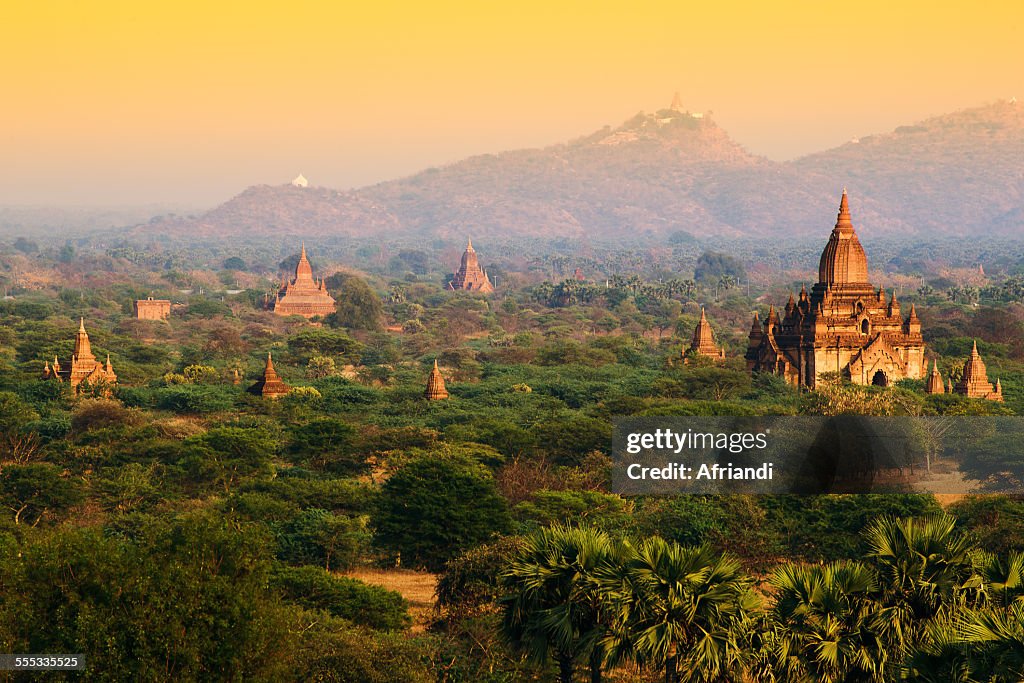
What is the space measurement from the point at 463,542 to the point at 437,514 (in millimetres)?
1391

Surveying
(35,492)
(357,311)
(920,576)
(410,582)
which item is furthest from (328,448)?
(357,311)

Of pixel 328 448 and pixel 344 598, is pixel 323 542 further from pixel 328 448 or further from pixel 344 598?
pixel 328 448

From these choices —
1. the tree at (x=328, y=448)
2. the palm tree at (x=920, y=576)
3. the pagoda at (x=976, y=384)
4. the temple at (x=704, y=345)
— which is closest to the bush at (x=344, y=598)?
the palm tree at (x=920, y=576)

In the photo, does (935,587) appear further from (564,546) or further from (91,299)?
(91,299)

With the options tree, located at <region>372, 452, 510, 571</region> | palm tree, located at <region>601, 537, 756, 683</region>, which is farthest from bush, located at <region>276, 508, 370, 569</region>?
palm tree, located at <region>601, 537, 756, 683</region>

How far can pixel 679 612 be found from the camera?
23.1 meters

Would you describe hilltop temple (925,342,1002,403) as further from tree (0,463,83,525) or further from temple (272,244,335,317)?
temple (272,244,335,317)

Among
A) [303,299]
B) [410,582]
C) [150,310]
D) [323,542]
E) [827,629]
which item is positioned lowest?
[150,310]

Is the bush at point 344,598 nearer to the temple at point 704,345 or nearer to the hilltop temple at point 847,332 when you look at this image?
the hilltop temple at point 847,332

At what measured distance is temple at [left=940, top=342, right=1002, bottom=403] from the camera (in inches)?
2638

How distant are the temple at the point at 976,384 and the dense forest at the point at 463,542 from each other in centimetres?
139

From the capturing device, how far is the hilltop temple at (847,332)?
6931 cm

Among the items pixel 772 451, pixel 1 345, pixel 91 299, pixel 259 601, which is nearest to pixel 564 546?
pixel 259 601

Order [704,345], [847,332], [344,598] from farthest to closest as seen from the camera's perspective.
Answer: [704,345] → [847,332] → [344,598]
